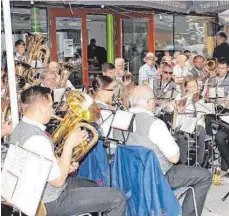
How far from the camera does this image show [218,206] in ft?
14.4

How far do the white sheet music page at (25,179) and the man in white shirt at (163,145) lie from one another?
1168mm

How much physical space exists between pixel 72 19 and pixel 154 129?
6.23 metres

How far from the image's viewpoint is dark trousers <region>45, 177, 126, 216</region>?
9.40 ft

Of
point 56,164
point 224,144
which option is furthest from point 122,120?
point 224,144

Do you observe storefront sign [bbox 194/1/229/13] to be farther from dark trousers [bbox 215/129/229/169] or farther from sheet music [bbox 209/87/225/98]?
dark trousers [bbox 215/129/229/169]

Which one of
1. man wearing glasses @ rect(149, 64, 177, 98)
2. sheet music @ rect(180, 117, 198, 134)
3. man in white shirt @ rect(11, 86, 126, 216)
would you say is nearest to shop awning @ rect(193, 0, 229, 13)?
man wearing glasses @ rect(149, 64, 177, 98)

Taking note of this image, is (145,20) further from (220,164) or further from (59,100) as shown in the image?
(59,100)

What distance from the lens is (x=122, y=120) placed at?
3.35 meters

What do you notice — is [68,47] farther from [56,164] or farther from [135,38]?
[56,164]

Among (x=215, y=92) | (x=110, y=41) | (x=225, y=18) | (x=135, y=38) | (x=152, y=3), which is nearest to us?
(x=215, y=92)

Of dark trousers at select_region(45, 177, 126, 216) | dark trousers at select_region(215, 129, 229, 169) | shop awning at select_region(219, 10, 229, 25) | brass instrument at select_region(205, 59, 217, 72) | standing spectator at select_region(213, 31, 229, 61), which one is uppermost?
shop awning at select_region(219, 10, 229, 25)

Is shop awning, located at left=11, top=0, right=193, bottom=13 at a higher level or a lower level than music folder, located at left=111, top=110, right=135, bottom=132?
higher

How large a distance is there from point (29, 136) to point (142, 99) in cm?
109

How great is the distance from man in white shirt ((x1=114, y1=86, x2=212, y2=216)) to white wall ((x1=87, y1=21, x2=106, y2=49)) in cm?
617
